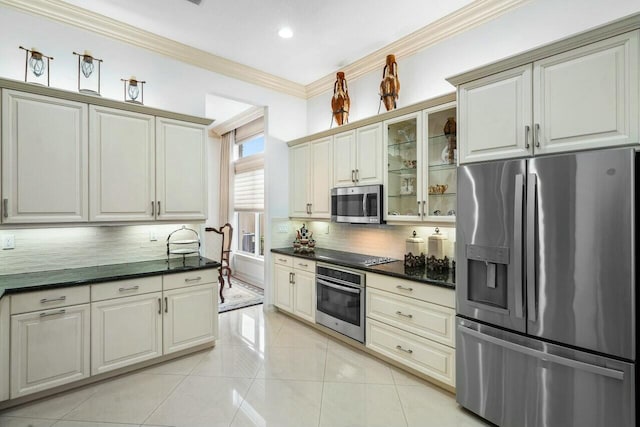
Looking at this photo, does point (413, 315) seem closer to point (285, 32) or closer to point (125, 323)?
point (125, 323)

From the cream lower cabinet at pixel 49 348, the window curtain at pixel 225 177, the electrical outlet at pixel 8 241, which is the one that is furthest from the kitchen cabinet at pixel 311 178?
the electrical outlet at pixel 8 241

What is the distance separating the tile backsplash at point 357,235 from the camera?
11.2ft

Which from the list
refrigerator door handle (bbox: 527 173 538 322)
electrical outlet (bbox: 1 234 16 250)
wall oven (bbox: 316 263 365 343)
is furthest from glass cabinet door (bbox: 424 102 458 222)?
electrical outlet (bbox: 1 234 16 250)

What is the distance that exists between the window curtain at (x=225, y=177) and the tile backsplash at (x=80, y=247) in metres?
3.03

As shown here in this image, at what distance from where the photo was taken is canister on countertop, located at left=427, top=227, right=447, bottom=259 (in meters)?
2.98

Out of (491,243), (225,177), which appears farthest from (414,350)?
(225,177)

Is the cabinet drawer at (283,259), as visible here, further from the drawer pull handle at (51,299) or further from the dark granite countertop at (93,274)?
the drawer pull handle at (51,299)

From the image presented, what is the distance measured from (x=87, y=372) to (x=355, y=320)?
2.34 meters

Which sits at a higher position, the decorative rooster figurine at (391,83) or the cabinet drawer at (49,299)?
the decorative rooster figurine at (391,83)

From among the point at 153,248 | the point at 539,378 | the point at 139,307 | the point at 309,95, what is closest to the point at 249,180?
the point at 309,95

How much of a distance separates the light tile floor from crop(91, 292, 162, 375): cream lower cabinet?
18cm

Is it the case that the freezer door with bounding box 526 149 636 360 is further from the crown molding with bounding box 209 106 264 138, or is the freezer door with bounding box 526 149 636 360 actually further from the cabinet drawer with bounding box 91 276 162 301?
the crown molding with bounding box 209 106 264 138

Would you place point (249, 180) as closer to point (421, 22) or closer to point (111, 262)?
point (111, 262)

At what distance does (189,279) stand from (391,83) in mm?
2898
